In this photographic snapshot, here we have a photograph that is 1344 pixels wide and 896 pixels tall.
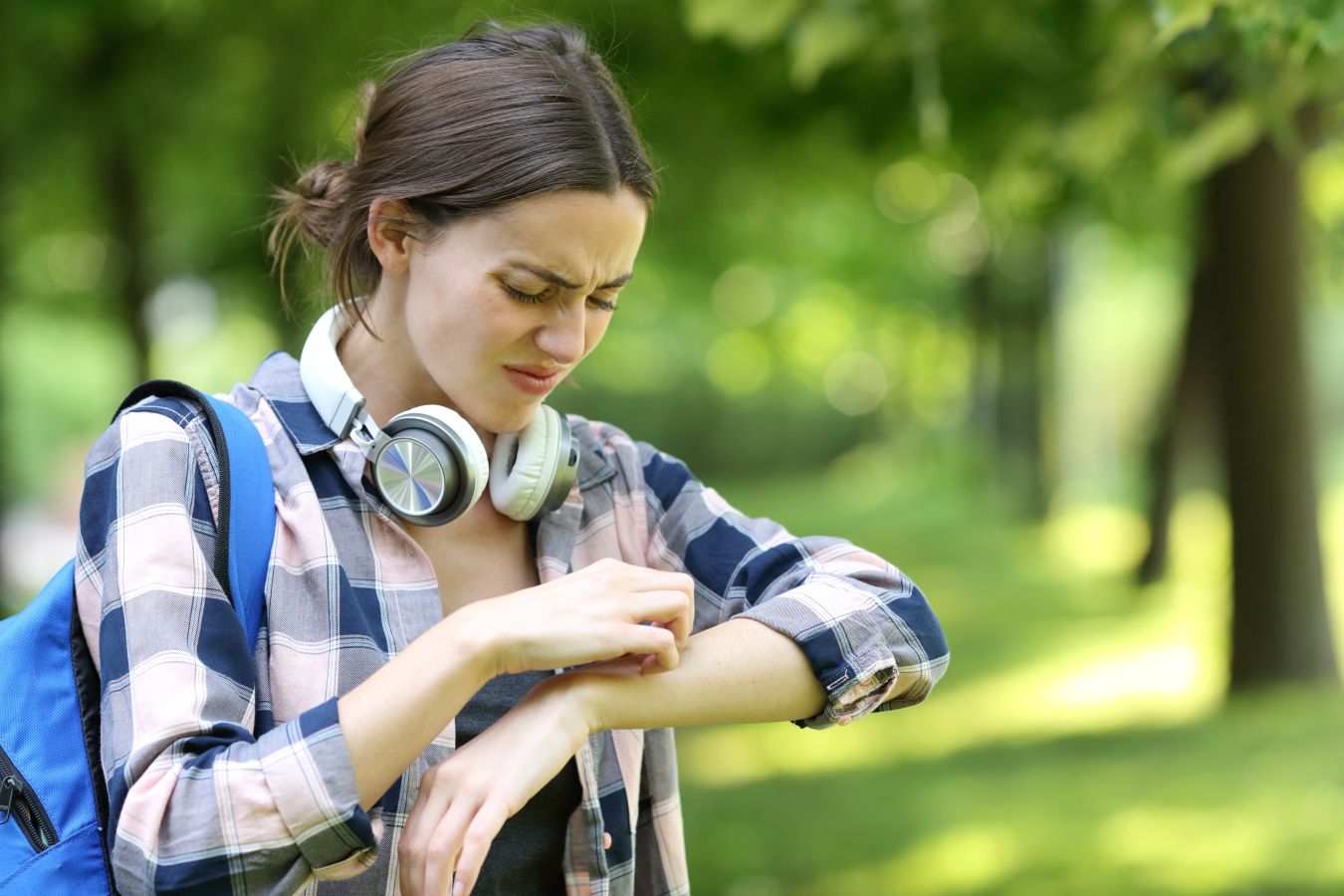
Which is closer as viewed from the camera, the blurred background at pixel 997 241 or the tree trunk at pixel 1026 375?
the blurred background at pixel 997 241

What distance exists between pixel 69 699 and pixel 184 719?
192 mm

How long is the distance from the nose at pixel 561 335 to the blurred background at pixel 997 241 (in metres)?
0.44

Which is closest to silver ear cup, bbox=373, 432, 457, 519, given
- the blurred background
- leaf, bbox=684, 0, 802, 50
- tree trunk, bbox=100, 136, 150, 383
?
the blurred background

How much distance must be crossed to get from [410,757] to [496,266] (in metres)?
0.62

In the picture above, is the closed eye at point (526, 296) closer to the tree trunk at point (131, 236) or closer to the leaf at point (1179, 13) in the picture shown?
the leaf at point (1179, 13)

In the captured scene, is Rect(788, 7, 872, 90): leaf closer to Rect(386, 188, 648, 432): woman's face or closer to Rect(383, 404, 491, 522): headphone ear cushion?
Rect(386, 188, 648, 432): woman's face

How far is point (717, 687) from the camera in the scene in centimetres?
173

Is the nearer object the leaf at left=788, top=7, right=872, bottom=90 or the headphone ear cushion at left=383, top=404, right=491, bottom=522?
the headphone ear cushion at left=383, top=404, right=491, bottom=522

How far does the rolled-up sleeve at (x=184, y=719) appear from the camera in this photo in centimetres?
139

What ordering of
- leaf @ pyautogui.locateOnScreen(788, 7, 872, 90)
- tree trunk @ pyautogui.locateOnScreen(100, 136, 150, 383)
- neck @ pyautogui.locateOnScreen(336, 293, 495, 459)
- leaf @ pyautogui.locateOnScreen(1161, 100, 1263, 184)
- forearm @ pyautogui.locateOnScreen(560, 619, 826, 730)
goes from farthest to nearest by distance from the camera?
tree trunk @ pyautogui.locateOnScreen(100, 136, 150, 383) < leaf @ pyautogui.locateOnScreen(1161, 100, 1263, 184) < leaf @ pyautogui.locateOnScreen(788, 7, 872, 90) < neck @ pyautogui.locateOnScreen(336, 293, 495, 459) < forearm @ pyautogui.locateOnScreen(560, 619, 826, 730)

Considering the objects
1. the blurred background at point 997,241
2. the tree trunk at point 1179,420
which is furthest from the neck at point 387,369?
the tree trunk at point 1179,420

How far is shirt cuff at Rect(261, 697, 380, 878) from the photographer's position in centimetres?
140

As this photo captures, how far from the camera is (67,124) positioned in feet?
27.1

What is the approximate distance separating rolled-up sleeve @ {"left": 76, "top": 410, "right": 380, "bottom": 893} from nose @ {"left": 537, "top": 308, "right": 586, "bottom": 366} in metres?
0.44
